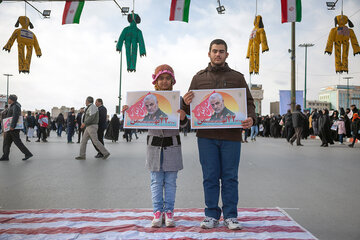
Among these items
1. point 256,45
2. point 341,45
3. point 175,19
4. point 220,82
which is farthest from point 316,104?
point 220,82

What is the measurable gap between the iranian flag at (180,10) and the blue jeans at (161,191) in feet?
13.2

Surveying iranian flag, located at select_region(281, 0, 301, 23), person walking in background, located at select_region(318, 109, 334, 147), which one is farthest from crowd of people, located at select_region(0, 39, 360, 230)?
person walking in background, located at select_region(318, 109, 334, 147)

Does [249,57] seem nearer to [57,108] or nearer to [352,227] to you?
[352,227]

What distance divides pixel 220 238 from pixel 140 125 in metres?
1.53

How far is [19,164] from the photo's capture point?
7.86m

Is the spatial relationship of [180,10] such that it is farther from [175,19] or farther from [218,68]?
[218,68]

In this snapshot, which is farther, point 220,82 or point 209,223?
point 220,82

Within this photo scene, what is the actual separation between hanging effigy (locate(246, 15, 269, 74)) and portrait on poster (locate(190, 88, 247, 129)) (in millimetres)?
8058

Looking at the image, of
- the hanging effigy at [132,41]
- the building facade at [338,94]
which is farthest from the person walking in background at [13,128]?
the building facade at [338,94]

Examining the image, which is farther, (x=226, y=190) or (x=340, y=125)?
(x=340, y=125)

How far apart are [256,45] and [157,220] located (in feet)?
32.6

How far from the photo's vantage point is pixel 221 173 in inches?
129

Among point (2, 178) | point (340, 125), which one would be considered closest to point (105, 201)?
point (2, 178)

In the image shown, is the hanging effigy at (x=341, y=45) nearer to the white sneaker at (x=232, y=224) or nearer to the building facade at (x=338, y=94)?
the white sneaker at (x=232, y=224)
